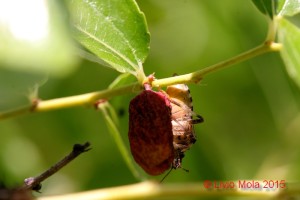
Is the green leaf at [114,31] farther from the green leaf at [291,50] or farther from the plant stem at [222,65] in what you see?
the green leaf at [291,50]

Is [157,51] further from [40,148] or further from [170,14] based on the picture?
[40,148]

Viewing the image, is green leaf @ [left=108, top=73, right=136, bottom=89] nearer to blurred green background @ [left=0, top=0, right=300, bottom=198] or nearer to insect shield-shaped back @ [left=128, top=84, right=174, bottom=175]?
insect shield-shaped back @ [left=128, top=84, right=174, bottom=175]

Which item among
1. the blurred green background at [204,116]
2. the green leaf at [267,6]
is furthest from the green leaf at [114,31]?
the blurred green background at [204,116]

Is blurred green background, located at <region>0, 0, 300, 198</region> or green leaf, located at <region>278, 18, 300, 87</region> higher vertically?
blurred green background, located at <region>0, 0, 300, 198</region>

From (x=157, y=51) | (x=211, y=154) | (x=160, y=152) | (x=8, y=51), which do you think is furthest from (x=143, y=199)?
(x=157, y=51)
